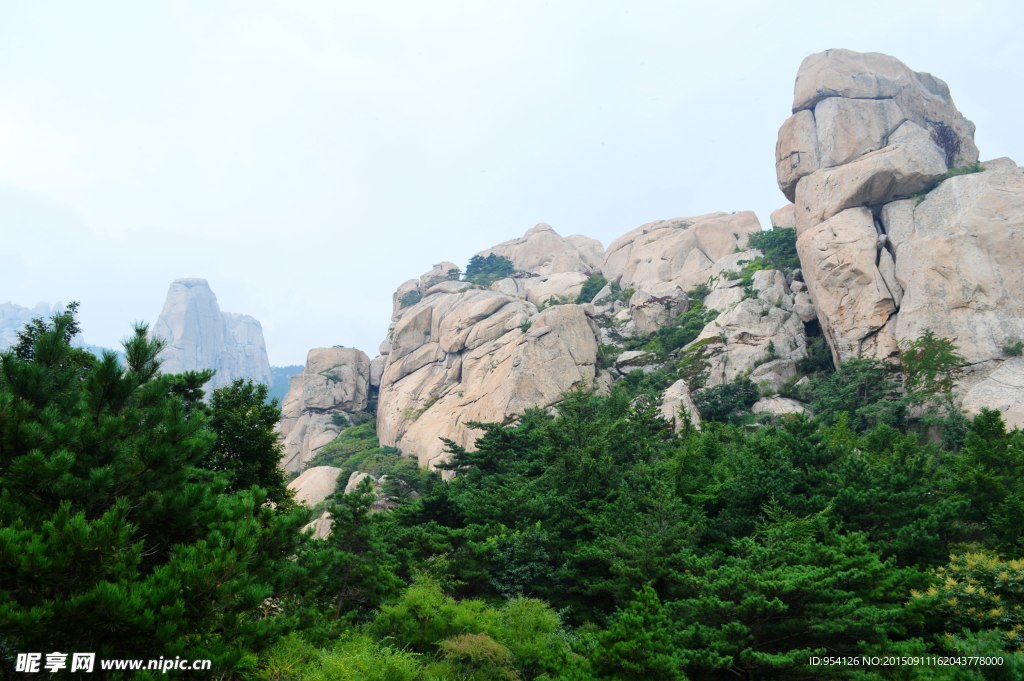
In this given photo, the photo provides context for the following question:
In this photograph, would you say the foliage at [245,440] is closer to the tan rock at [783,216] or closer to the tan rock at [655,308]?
the tan rock at [655,308]

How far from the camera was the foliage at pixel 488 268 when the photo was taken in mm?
56062

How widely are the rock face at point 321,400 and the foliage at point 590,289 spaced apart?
18.0 meters

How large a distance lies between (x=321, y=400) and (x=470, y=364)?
1353 centimetres

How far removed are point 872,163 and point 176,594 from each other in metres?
35.2

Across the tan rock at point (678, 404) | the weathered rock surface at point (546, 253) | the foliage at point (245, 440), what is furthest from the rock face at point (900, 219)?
the weathered rock surface at point (546, 253)

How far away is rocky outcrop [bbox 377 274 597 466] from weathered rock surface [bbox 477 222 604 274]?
1556 centimetres

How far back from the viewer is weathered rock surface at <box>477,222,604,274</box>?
61.2 meters

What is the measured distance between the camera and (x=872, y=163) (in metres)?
30.7

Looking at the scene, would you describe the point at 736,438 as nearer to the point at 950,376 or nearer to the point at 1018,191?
the point at 950,376

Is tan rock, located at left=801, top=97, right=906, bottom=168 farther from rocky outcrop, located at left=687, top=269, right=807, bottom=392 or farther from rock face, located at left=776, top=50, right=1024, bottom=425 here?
rocky outcrop, located at left=687, top=269, right=807, bottom=392

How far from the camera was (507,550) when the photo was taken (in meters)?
15.1

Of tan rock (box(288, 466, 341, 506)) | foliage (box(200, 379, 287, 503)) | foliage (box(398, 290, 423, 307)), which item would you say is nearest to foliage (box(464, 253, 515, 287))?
foliage (box(398, 290, 423, 307))

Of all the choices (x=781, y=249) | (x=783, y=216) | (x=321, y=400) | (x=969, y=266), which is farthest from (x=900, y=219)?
(x=321, y=400)

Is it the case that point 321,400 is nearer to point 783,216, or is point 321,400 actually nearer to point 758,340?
point 758,340
